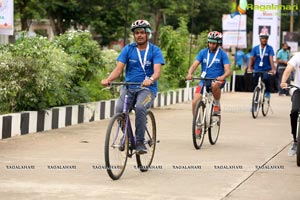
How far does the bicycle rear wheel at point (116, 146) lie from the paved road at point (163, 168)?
5.4 inches

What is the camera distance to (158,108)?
756 inches

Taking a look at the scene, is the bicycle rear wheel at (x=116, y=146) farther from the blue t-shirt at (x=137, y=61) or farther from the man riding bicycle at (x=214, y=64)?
the man riding bicycle at (x=214, y=64)

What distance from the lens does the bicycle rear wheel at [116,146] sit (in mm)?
8195

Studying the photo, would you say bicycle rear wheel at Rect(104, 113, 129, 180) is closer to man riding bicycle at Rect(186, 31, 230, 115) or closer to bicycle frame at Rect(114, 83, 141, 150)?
bicycle frame at Rect(114, 83, 141, 150)

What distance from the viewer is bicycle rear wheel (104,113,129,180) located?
8195mm

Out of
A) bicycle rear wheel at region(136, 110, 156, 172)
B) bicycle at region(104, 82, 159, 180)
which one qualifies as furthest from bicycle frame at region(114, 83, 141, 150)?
bicycle rear wheel at region(136, 110, 156, 172)

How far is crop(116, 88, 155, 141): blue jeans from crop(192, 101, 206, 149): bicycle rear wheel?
2283 mm

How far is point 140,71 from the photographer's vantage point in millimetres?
9180

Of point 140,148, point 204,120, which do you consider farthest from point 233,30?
point 140,148

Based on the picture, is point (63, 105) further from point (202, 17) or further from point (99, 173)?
point (202, 17)

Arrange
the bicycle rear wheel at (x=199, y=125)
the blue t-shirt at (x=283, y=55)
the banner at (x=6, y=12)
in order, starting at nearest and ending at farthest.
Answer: the bicycle rear wheel at (x=199, y=125)
the banner at (x=6, y=12)
the blue t-shirt at (x=283, y=55)

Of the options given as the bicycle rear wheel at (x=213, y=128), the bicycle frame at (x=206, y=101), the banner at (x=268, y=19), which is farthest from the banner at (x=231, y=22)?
the bicycle frame at (x=206, y=101)

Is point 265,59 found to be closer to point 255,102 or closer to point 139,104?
point 255,102

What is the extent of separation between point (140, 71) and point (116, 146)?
1.17 metres
